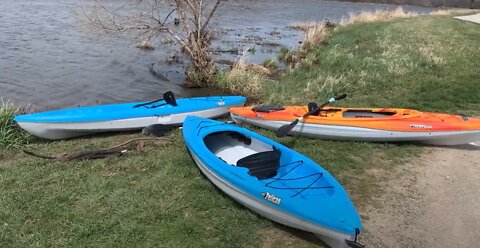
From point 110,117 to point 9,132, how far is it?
1581 mm

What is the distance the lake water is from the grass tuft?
2.39 m

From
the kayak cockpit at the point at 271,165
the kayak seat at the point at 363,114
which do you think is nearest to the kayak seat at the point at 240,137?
the kayak cockpit at the point at 271,165

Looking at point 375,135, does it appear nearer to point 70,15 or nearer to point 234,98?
point 234,98

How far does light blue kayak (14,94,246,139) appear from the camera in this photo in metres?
7.15

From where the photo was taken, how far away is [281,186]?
4.53 meters

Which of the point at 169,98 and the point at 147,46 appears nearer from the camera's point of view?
the point at 169,98

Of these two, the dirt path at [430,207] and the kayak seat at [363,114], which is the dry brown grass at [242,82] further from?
the dirt path at [430,207]

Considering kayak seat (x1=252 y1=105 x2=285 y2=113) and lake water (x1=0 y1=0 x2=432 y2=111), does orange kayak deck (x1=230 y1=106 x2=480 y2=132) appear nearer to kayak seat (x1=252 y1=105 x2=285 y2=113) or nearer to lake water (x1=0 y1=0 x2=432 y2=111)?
kayak seat (x1=252 y1=105 x2=285 y2=113)

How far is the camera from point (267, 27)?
24.4m

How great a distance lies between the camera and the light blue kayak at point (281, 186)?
13.1 feet

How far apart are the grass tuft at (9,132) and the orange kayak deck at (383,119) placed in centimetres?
379

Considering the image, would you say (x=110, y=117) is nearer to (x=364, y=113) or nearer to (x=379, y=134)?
(x=364, y=113)

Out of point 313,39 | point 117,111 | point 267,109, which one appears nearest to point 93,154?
point 117,111

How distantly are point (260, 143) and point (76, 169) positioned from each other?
7.78 ft
